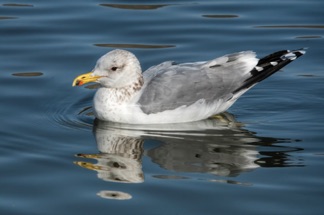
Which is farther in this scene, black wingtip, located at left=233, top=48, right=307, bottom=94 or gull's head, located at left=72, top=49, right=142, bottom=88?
black wingtip, located at left=233, top=48, right=307, bottom=94

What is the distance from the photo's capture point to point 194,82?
33.4 ft

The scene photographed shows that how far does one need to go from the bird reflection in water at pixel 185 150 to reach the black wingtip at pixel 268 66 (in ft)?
1.79

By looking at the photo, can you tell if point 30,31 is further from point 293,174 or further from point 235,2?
point 293,174

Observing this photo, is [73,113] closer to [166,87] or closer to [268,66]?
[166,87]

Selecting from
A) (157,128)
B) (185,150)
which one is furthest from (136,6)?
(185,150)

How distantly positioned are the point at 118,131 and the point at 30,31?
4.02 meters

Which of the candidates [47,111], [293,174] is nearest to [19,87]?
[47,111]

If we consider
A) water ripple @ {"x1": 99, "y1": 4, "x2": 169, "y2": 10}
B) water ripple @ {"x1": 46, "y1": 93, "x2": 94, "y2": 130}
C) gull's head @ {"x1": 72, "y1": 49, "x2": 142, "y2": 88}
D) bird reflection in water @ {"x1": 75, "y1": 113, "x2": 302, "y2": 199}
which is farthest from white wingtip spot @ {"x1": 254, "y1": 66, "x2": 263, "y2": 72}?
water ripple @ {"x1": 99, "y1": 4, "x2": 169, "y2": 10}

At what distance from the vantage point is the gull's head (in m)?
10.0

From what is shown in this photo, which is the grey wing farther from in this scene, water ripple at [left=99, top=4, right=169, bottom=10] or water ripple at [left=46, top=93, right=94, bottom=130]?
water ripple at [left=99, top=4, right=169, bottom=10]

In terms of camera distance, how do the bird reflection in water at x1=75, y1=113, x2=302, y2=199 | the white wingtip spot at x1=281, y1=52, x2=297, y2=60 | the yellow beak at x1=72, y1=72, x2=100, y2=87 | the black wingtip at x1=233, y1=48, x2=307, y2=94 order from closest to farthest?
the bird reflection in water at x1=75, y1=113, x2=302, y2=199
the yellow beak at x1=72, y1=72, x2=100, y2=87
the black wingtip at x1=233, y1=48, x2=307, y2=94
the white wingtip spot at x1=281, y1=52, x2=297, y2=60

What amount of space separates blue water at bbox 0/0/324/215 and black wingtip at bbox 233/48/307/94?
1.18ft

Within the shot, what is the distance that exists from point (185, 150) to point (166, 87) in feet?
3.56

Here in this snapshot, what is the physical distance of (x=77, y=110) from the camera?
10.7 m
